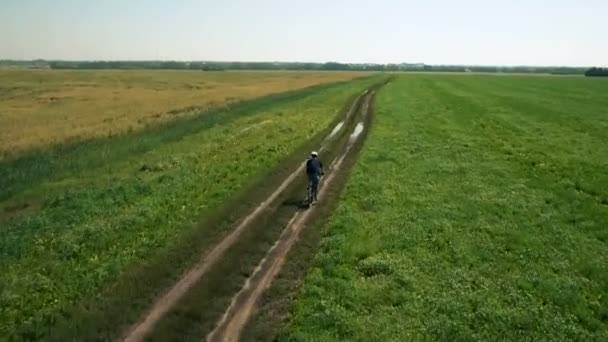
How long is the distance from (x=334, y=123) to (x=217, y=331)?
120 feet

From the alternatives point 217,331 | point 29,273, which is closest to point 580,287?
point 217,331

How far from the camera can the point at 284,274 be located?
15.5m

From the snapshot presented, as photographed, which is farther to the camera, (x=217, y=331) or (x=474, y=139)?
(x=474, y=139)

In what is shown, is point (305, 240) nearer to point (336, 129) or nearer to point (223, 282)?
point (223, 282)

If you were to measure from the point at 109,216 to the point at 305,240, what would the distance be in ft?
26.6

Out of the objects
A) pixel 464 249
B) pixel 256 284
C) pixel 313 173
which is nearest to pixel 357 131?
pixel 313 173

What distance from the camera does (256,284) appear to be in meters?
14.8

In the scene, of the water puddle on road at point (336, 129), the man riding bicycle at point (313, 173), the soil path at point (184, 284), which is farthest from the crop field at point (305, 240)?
the water puddle on road at point (336, 129)

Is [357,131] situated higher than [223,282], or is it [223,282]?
[357,131]

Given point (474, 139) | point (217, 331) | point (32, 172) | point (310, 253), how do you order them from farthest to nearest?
point (474, 139), point (32, 172), point (310, 253), point (217, 331)

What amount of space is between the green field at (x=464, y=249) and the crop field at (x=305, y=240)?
0.07m

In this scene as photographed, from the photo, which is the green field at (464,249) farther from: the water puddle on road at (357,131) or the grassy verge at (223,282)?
the water puddle on road at (357,131)

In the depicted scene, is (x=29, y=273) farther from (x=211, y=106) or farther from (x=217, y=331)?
(x=211, y=106)

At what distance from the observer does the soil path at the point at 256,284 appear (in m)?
12.4
